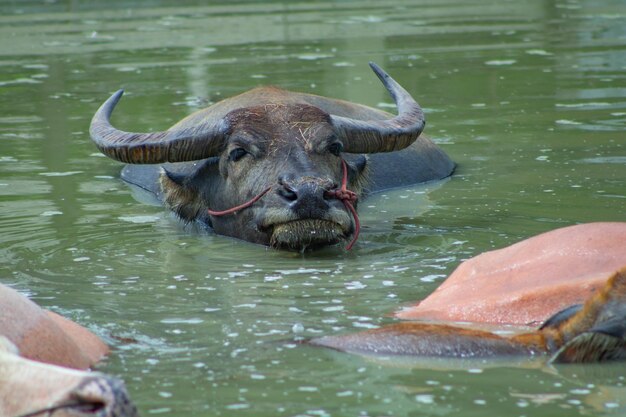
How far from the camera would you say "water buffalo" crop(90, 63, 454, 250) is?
793cm

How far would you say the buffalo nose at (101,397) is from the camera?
3.73 meters

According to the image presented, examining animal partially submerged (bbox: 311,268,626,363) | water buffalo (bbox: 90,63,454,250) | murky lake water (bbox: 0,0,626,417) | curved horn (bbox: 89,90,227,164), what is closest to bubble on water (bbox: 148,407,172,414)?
murky lake water (bbox: 0,0,626,417)

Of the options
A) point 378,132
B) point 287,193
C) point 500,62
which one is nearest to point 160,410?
point 287,193

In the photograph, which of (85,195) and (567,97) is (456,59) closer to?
(567,97)

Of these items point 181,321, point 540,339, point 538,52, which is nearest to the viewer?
point 540,339

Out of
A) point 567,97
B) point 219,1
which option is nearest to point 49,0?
point 219,1

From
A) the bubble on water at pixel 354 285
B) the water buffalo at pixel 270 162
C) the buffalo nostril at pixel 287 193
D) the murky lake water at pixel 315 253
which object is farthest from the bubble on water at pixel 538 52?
the bubble on water at pixel 354 285

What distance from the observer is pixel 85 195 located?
386 inches

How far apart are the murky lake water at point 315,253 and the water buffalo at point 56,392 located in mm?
646

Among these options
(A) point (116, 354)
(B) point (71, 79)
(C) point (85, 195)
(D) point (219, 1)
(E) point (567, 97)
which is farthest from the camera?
(D) point (219, 1)

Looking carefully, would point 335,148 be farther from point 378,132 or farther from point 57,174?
point 57,174

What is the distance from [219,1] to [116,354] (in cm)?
2073

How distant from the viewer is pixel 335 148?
28.3 ft

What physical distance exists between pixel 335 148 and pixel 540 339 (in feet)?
12.3
